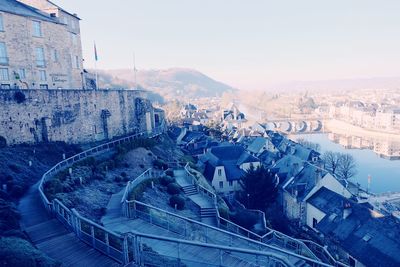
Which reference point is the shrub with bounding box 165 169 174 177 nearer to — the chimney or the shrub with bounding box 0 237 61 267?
the chimney

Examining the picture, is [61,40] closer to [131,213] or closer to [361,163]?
[131,213]

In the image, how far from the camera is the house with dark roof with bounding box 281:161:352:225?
27562 mm

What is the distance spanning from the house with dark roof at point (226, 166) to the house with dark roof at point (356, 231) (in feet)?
29.2

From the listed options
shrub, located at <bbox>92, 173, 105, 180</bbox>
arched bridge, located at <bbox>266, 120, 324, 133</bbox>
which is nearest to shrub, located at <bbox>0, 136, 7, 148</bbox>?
shrub, located at <bbox>92, 173, 105, 180</bbox>

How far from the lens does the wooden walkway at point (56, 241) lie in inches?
344

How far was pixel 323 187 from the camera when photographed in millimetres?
27672

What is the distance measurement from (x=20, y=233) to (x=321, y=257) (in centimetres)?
1829

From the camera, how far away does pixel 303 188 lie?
28609 mm

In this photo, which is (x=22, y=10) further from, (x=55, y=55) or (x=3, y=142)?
(x=3, y=142)

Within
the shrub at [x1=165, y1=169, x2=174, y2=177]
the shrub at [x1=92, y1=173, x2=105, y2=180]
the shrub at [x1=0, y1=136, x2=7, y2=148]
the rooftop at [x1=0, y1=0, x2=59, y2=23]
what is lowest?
the shrub at [x1=165, y1=169, x2=174, y2=177]

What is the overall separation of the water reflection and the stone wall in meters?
59.3

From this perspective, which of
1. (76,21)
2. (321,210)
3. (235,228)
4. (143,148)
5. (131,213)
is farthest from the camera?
(76,21)

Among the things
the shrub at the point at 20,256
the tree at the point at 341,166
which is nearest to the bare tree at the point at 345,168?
the tree at the point at 341,166

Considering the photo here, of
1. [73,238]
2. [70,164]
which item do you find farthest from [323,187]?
[73,238]
